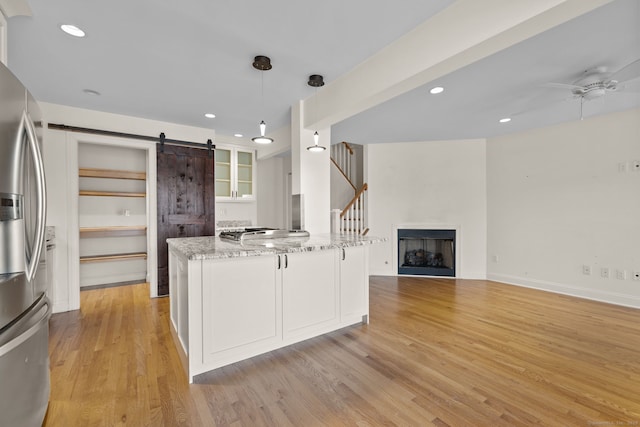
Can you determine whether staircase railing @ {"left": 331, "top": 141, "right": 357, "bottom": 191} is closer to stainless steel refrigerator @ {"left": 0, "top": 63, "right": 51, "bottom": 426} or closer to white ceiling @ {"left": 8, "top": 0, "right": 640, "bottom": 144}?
white ceiling @ {"left": 8, "top": 0, "right": 640, "bottom": 144}

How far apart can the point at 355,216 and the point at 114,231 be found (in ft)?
13.3

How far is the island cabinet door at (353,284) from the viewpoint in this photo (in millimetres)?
2801

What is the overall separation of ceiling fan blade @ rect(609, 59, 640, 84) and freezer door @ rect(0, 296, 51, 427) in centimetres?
402

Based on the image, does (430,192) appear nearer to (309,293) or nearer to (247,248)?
(309,293)

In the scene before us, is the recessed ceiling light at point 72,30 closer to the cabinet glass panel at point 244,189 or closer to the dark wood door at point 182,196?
the dark wood door at point 182,196

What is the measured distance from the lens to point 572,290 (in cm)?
411

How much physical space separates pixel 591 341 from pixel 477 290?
1763 millimetres

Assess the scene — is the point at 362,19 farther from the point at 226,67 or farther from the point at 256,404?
the point at 256,404

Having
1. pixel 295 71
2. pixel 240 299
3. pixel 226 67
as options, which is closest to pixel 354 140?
pixel 295 71

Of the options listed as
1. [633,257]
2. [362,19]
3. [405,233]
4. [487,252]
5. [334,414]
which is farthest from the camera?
[405,233]

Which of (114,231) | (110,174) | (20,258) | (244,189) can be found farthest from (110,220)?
(20,258)

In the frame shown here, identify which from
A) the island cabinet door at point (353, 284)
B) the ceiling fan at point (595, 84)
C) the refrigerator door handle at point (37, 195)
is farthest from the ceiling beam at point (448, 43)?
the refrigerator door handle at point (37, 195)

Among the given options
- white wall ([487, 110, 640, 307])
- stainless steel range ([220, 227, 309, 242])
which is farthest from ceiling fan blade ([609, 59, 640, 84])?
stainless steel range ([220, 227, 309, 242])

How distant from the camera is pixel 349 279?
2854 mm
